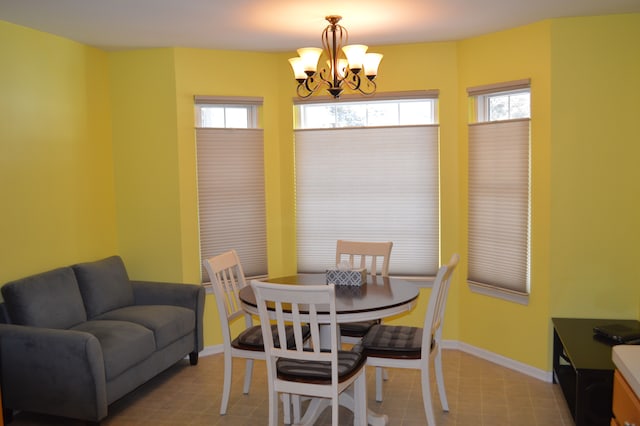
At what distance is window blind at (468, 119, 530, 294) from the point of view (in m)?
4.33

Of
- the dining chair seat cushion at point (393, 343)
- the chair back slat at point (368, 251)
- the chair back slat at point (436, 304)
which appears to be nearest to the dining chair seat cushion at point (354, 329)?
the dining chair seat cushion at point (393, 343)

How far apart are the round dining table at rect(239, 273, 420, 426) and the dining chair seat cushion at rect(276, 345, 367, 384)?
0.24 metres

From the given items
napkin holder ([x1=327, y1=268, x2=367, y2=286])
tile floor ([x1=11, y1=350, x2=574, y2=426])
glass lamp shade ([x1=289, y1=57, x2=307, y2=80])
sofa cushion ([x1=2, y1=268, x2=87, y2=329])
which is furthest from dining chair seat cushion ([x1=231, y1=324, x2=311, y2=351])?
glass lamp shade ([x1=289, y1=57, x2=307, y2=80])

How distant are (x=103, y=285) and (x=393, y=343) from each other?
7.43 feet

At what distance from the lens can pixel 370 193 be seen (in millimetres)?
5020

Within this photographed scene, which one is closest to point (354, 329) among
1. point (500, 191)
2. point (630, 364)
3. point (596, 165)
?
point (500, 191)

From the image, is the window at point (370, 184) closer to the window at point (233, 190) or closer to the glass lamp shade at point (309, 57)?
the window at point (233, 190)

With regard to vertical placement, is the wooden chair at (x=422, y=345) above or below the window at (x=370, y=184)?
below

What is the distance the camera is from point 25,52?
4.05 metres

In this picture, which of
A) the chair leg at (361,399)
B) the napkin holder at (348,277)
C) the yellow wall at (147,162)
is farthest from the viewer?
the yellow wall at (147,162)

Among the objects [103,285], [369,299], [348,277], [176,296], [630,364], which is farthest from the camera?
[176,296]

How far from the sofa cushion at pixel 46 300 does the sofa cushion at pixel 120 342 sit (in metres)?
0.12

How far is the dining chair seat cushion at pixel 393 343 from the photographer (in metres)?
3.38

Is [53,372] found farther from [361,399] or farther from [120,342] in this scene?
[361,399]
